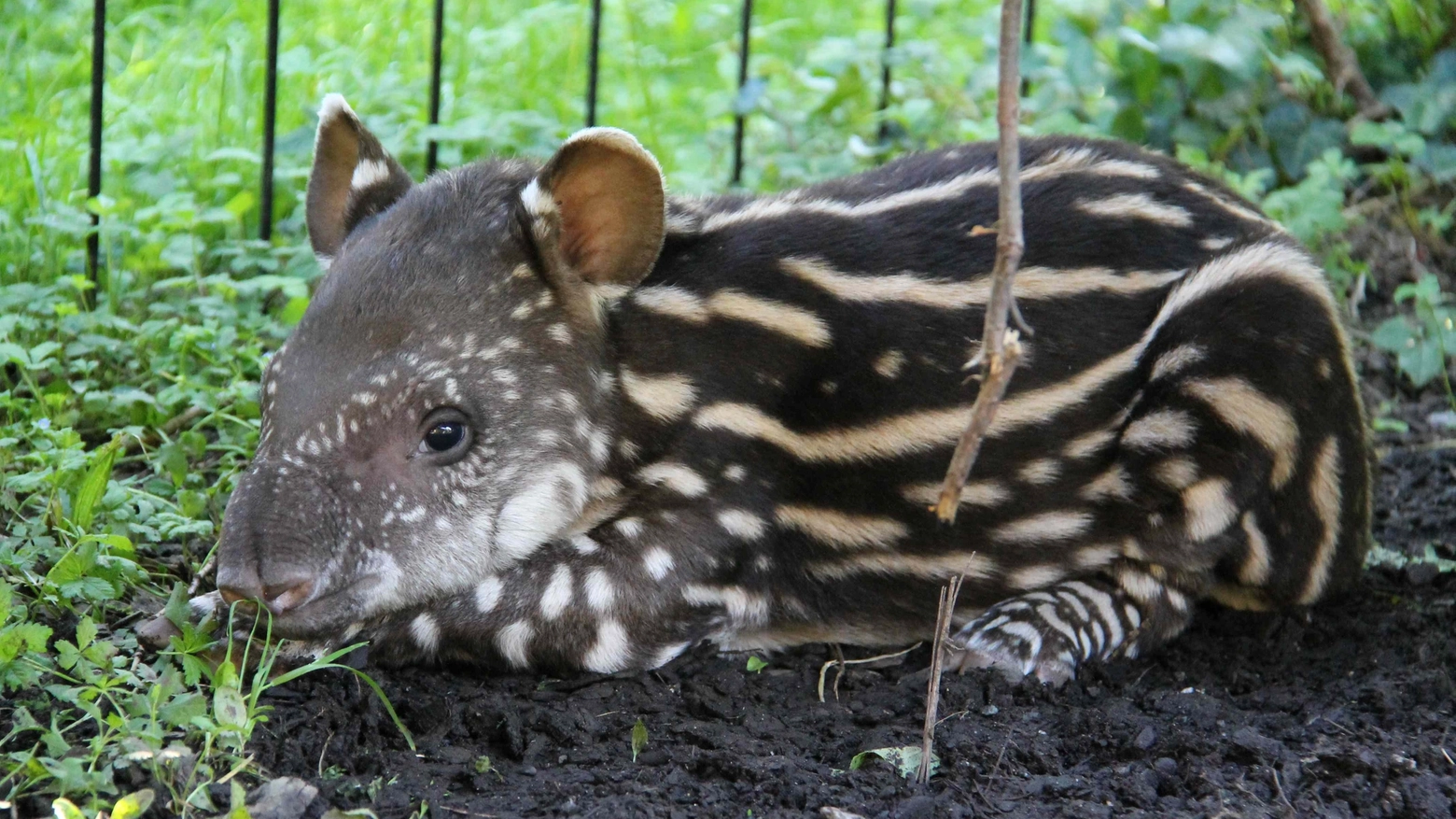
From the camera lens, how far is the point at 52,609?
3.66 metres

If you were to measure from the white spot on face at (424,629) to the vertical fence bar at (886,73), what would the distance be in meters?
3.76

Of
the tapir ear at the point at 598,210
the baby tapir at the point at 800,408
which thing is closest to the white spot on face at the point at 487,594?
the baby tapir at the point at 800,408

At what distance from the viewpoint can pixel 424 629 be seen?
373cm

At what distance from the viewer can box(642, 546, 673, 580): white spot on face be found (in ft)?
12.7

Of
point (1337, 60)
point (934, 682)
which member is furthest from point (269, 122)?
point (1337, 60)

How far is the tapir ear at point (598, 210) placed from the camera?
3680mm

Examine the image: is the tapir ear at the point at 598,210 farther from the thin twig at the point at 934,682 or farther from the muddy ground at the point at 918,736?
the thin twig at the point at 934,682

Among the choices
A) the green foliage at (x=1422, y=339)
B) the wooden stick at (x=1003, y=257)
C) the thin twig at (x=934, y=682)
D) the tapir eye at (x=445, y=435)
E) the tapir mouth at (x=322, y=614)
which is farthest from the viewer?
the green foliage at (x=1422, y=339)

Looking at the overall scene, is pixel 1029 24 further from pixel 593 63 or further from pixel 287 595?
pixel 287 595

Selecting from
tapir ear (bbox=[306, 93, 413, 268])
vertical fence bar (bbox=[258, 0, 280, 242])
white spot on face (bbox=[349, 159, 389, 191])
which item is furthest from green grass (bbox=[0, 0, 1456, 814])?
white spot on face (bbox=[349, 159, 389, 191])

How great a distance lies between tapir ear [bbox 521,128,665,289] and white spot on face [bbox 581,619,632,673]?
81 centimetres

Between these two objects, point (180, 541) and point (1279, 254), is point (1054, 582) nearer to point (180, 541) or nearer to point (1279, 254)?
point (1279, 254)

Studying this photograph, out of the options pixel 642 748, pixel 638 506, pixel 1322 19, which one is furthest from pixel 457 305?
pixel 1322 19

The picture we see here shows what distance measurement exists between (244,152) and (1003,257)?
3.58 meters
